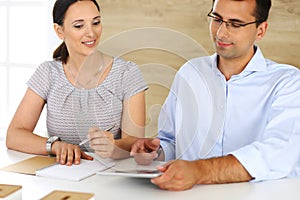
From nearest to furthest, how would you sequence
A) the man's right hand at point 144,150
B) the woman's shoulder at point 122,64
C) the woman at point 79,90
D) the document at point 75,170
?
1. the document at point 75,170
2. the man's right hand at point 144,150
3. the woman at point 79,90
4. the woman's shoulder at point 122,64

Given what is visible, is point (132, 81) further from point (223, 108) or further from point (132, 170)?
point (132, 170)

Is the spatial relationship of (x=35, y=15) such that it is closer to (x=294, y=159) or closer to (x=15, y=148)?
(x=15, y=148)

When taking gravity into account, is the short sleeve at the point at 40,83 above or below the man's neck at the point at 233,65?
below

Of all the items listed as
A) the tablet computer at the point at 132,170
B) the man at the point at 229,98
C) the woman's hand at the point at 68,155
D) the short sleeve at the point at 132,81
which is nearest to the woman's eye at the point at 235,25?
the man at the point at 229,98

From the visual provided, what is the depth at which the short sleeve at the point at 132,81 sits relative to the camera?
7.05 feet

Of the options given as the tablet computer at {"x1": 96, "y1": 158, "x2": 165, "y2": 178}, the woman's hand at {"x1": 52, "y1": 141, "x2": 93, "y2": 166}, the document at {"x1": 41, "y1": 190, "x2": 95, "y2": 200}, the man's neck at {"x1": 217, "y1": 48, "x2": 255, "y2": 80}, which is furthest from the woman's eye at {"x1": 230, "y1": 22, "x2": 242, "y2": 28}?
the document at {"x1": 41, "y1": 190, "x2": 95, "y2": 200}

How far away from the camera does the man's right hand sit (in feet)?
5.64

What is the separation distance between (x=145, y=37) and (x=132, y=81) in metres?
0.45

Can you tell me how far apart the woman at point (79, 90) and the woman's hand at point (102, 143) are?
257 millimetres

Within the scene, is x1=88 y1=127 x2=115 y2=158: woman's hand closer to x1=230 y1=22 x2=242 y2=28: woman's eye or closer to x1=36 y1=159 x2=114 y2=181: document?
x1=36 y1=159 x2=114 y2=181: document

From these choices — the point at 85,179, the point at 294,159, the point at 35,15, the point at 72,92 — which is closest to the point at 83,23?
the point at 72,92

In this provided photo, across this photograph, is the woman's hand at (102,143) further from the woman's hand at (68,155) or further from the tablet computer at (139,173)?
the tablet computer at (139,173)

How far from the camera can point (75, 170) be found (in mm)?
1687

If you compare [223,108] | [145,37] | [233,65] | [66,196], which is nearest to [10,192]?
[66,196]
